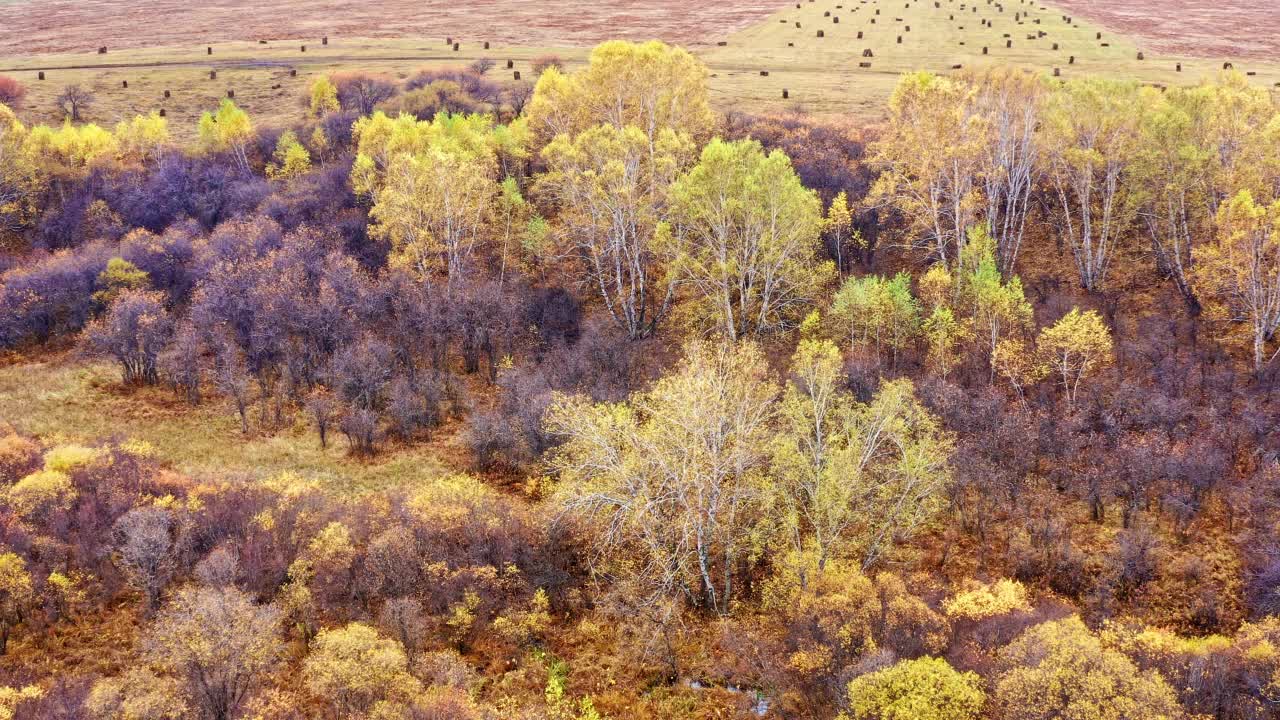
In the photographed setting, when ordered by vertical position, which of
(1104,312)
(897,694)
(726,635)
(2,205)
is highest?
(2,205)

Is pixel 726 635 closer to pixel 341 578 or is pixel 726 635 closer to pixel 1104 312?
pixel 341 578

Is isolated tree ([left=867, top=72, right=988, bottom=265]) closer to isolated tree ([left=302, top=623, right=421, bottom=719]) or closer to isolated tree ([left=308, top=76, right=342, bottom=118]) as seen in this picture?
isolated tree ([left=302, top=623, right=421, bottom=719])

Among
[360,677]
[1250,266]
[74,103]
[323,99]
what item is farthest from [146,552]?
[74,103]

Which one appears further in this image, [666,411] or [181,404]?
[181,404]

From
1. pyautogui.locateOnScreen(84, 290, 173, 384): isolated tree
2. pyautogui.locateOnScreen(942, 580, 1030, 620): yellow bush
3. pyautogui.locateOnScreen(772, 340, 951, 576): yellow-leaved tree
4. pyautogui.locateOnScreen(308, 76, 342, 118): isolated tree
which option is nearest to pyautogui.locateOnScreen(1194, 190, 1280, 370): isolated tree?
pyautogui.locateOnScreen(772, 340, 951, 576): yellow-leaved tree

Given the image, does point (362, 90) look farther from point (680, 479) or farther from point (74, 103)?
point (680, 479)

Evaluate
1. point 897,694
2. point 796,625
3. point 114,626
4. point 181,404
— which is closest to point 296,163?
point 181,404
